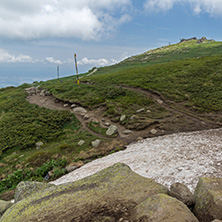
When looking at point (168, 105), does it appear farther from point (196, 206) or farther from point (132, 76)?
point (196, 206)

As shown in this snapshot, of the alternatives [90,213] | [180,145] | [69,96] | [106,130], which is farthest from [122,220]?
[69,96]

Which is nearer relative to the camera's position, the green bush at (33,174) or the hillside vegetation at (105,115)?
the green bush at (33,174)

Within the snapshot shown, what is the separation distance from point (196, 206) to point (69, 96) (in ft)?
128

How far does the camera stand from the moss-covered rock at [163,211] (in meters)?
5.37

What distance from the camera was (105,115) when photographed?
32.1 meters

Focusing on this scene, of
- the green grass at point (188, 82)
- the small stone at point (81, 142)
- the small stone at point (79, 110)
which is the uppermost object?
the green grass at point (188, 82)

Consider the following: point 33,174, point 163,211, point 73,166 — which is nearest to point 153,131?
point 73,166

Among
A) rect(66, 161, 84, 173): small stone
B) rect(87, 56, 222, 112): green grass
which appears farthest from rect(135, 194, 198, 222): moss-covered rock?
rect(87, 56, 222, 112): green grass

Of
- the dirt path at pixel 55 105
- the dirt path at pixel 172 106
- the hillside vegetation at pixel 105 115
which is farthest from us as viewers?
the dirt path at pixel 55 105

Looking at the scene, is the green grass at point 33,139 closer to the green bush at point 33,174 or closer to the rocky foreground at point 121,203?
the green bush at point 33,174

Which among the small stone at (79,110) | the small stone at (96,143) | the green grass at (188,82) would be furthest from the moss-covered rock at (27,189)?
the green grass at (188,82)

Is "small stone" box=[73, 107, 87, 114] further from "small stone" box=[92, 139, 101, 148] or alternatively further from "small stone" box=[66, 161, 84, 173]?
"small stone" box=[66, 161, 84, 173]

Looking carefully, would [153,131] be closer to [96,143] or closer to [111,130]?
[111,130]

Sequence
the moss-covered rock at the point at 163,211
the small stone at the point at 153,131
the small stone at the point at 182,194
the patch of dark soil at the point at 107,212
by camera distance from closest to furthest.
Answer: the moss-covered rock at the point at 163,211 < the patch of dark soil at the point at 107,212 < the small stone at the point at 182,194 < the small stone at the point at 153,131
